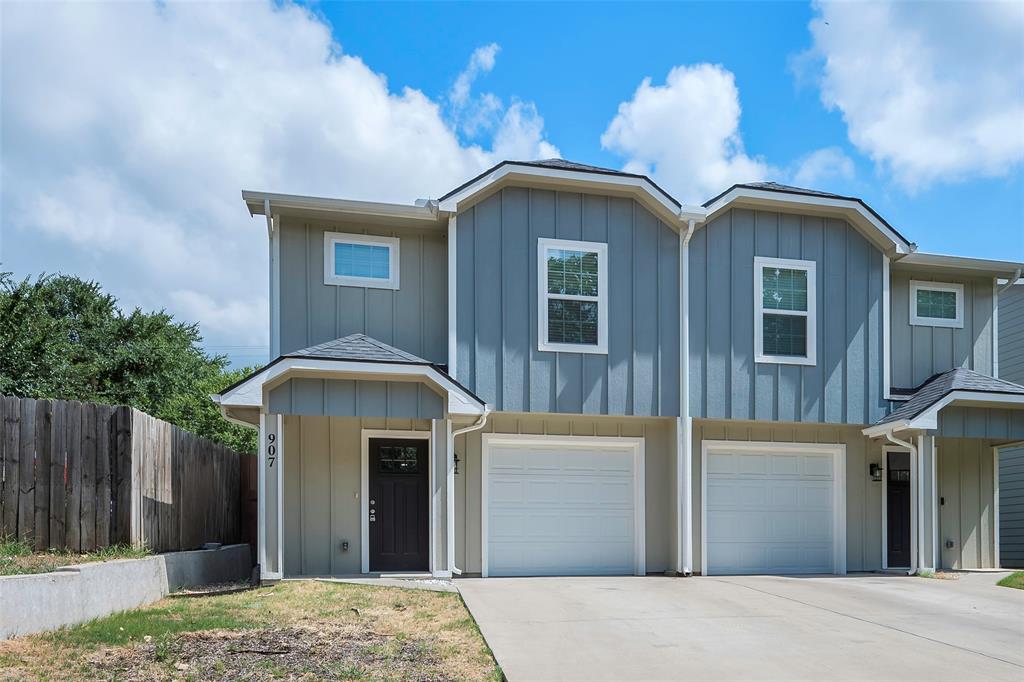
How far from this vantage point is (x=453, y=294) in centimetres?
1103

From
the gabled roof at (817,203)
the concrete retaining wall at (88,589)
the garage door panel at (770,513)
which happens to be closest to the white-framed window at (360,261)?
the concrete retaining wall at (88,589)

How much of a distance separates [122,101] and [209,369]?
17.2m

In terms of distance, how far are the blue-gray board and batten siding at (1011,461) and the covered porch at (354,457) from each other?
11134 millimetres

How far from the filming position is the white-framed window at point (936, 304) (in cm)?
1334

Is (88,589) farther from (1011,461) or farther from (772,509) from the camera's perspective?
(1011,461)

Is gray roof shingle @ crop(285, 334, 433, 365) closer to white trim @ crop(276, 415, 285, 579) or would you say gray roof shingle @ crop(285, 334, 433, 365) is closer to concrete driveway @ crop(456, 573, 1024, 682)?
white trim @ crop(276, 415, 285, 579)

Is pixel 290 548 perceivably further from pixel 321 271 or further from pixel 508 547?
pixel 321 271

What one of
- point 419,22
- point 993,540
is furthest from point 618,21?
point 993,540

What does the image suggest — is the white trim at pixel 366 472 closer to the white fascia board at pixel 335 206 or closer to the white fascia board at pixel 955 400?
the white fascia board at pixel 335 206

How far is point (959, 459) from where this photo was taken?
13367 mm

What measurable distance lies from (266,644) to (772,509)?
8.67 metres

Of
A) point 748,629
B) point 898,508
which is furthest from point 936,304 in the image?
point 748,629

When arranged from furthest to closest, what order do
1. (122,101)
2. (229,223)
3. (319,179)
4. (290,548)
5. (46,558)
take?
(229,223), (319,179), (122,101), (290,548), (46,558)

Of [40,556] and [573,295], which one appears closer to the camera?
[40,556]
